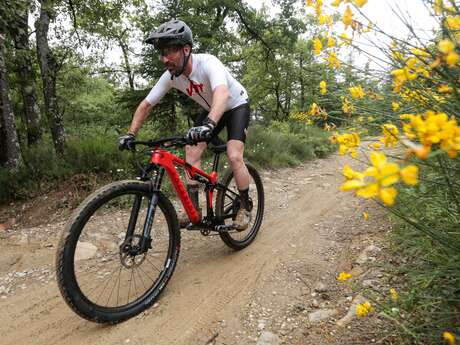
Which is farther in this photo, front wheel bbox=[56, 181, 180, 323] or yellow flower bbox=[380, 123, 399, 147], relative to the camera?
front wheel bbox=[56, 181, 180, 323]

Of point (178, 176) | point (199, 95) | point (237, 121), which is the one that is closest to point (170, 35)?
point (199, 95)

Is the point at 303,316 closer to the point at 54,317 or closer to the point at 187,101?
the point at 54,317

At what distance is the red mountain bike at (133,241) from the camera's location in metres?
2.34

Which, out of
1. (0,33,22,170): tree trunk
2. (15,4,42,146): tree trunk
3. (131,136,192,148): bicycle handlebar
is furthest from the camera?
(15,4,42,146): tree trunk

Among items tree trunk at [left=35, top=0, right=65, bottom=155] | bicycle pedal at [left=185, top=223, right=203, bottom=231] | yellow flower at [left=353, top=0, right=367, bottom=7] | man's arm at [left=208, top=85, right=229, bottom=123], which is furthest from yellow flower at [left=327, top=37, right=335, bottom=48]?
tree trunk at [left=35, top=0, right=65, bottom=155]

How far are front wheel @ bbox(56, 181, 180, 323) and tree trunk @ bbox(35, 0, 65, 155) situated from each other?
3.90m

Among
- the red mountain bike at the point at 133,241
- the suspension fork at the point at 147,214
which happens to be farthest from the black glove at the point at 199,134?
the suspension fork at the point at 147,214

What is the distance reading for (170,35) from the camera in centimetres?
291

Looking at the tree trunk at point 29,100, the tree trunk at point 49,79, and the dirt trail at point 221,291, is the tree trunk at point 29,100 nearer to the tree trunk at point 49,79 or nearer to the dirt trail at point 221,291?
the tree trunk at point 49,79

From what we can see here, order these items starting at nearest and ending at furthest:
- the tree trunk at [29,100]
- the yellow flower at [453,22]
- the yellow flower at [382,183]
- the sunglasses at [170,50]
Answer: the yellow flower at [382,183], the yellow flower at [453,22], the sunglasses at [170,50], the tree trunk at [29,100]

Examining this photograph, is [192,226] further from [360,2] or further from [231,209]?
[360,2]

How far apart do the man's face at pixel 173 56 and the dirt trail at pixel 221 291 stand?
2094 millimetres

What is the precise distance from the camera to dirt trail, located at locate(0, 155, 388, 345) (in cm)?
235

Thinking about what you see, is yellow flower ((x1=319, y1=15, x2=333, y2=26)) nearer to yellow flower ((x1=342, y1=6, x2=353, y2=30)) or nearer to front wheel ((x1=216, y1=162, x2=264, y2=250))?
yellow flower ((x1=342, y1=6, x2=353, y2=30))
